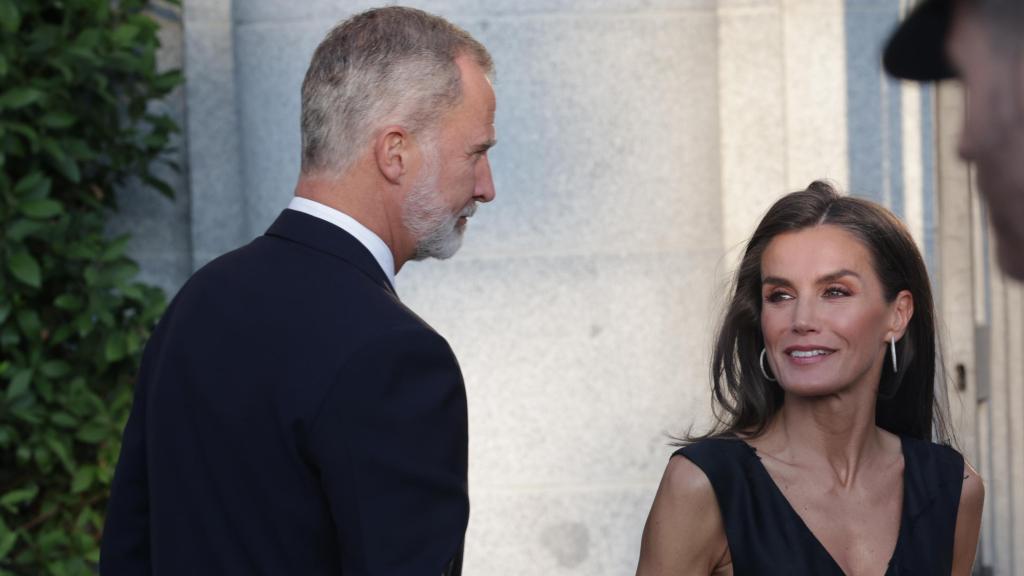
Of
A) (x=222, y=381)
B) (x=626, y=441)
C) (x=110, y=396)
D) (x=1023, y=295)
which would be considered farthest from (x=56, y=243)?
(x=1023, y=295)

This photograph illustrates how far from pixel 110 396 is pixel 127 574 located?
1714 millimetres

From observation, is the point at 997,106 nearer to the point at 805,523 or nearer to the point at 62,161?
the point at 805,523

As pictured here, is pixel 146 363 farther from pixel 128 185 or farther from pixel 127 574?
pixel 128 185

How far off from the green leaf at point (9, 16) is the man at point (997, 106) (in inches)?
117

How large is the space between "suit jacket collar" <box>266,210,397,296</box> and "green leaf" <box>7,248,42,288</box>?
1681mm

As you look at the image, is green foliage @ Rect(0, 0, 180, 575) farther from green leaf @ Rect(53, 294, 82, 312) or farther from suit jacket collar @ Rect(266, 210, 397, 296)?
suit jacket collar @ Rect(266, 210, 397, 296)

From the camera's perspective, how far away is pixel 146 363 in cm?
187

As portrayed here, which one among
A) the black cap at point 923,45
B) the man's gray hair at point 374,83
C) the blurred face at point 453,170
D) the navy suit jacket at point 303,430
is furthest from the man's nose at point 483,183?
the black cap at point 923,45

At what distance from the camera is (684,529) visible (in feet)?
7.79

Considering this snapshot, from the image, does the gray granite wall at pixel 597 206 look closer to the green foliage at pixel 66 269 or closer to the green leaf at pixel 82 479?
the green foliage at pixel 66 269

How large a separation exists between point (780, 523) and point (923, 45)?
1.83 m

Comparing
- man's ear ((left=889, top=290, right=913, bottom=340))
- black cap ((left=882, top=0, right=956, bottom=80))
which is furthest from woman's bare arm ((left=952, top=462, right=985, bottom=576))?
black cap ((left=882, top=0, right=956, bottom=80))

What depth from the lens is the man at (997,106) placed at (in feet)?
2.10

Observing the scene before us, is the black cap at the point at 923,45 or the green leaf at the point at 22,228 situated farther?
the green leaf at the point at 22,228
